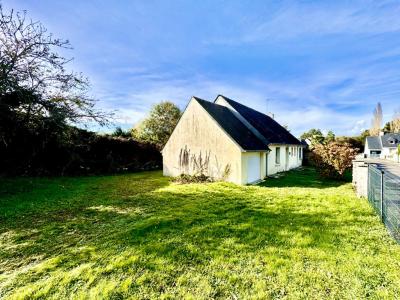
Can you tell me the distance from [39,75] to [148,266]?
448 inches

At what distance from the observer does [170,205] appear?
8938 millimetres

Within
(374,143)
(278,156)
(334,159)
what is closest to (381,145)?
(374,143)

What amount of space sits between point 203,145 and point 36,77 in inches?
389

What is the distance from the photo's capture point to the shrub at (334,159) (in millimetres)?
15641

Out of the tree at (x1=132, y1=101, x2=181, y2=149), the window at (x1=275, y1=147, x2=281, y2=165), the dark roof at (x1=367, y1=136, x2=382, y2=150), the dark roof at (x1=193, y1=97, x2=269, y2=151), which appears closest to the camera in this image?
the dark roof at (x1=193, y1=97, x2=269, y2=151)

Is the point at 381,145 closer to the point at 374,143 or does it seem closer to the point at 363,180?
the point at 374,143

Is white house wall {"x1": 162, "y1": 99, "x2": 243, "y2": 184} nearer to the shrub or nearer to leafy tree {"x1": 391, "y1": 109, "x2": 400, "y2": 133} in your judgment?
the shrub

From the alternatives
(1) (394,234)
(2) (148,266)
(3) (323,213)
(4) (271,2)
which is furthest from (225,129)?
(2) (148,266)

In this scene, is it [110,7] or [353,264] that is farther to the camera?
[110,7]

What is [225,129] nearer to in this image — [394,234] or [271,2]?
[271,2]

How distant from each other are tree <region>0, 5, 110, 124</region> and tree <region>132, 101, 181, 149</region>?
967 inches

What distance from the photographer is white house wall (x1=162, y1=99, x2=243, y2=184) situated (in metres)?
13.9

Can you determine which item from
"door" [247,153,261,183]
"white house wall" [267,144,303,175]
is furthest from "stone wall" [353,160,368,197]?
"white house wall" [267,144,303,175]

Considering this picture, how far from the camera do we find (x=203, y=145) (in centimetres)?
1535
